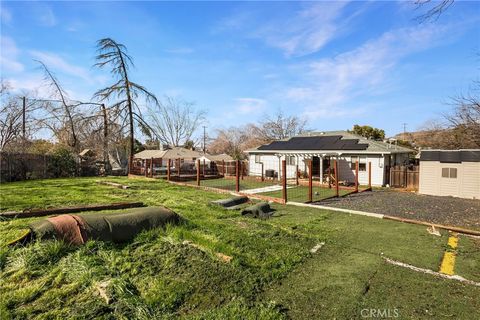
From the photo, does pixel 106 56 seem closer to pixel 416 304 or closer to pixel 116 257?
pixel 116 257

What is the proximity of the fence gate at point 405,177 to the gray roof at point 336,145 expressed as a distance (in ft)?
4.32

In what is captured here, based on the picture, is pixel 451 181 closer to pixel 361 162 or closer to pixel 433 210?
pixel 433 210

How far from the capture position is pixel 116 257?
3.59 meters

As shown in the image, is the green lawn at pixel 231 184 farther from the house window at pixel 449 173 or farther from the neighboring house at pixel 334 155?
the house window at pixel 449 173

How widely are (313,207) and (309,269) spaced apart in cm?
580

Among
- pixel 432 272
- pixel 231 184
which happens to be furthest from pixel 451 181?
pixel 432 272

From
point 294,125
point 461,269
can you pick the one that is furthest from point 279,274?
point 294,125

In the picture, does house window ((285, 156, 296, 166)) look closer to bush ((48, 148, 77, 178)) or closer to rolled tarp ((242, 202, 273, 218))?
rolled tarp ((242, 202, 273, 218))

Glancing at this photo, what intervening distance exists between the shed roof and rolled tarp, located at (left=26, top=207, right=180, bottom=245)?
47.5 feet

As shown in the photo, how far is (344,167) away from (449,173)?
21.8ft

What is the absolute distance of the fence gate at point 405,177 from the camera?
1664cm

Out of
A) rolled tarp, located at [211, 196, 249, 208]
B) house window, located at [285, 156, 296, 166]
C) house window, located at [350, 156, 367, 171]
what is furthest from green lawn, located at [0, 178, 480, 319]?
house window, located at [285, 156, 296, 166]

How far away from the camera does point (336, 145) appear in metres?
20.5

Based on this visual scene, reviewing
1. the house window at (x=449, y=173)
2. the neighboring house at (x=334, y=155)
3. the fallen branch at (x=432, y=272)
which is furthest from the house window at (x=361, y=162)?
the fallen branch at (x=432, y=272)
